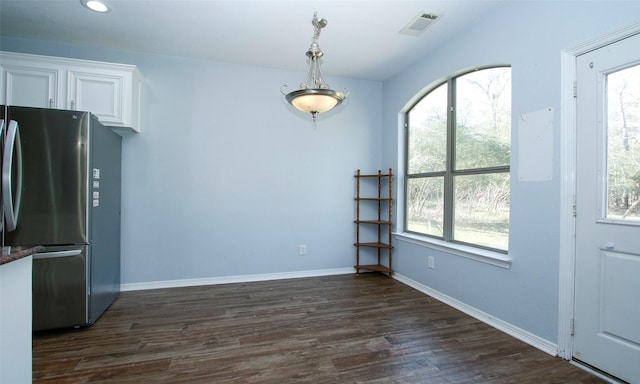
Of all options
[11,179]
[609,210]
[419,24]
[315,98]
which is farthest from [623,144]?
[11,179]

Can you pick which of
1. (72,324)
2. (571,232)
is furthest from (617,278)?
(72,324)

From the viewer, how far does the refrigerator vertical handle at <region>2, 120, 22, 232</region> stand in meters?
1.98

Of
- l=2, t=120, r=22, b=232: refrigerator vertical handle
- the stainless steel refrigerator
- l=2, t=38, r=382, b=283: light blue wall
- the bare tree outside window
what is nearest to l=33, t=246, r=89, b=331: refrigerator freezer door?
the stainless steel refrigerator

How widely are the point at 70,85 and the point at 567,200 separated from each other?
444cm

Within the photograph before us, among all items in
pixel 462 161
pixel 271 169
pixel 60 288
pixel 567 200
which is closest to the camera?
pixel 567 200

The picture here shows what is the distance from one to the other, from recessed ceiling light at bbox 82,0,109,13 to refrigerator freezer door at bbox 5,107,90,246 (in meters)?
0.97

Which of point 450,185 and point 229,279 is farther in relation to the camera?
point 229,279

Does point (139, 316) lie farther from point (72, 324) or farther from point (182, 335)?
point (182, 335)

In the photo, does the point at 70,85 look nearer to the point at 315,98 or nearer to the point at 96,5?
the point at 96,5

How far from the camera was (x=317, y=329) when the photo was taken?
252 cm

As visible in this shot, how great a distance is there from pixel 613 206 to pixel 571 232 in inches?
11.4

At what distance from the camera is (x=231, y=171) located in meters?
3.77

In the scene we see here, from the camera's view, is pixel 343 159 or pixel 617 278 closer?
pixel 617 278

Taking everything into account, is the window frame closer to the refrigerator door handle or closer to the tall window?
the tall window
